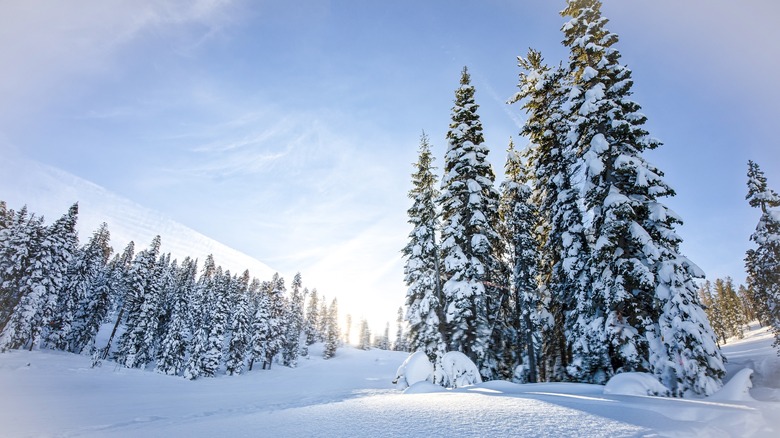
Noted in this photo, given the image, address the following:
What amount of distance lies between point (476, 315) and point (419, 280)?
621 cm

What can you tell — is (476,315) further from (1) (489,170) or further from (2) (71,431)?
(2) (71,431)

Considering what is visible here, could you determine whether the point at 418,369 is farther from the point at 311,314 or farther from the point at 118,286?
the point at 311,314

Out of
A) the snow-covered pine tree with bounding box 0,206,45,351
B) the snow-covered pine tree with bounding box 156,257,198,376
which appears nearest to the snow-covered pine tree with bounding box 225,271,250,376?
the snow-covered pine tree with bounding box 156,257,198,376

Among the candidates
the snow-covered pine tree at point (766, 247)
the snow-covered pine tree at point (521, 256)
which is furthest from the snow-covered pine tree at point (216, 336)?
the snow-covered pine tree at point (766, 247)

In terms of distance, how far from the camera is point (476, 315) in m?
17.9

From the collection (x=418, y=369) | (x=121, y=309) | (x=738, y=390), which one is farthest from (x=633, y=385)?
(x=121, y=309)

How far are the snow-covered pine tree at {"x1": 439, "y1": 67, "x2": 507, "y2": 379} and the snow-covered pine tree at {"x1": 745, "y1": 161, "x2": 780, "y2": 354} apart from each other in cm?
1790

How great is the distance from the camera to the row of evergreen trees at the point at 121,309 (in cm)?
3534

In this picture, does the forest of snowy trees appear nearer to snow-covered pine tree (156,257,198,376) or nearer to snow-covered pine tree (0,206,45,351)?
snow-covered pine tree (156,257,198,376)

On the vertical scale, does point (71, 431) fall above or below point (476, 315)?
below

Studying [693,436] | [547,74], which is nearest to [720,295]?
A: [547,74]

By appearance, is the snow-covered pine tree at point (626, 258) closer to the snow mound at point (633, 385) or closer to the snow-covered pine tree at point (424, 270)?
the snow mound at point (633, 385)

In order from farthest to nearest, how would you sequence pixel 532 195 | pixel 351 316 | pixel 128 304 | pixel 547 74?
pixel 351 316 < pixel 128 304 < pixel 532 195 < pixel 547 74

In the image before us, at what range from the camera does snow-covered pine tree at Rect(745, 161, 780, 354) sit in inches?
845
